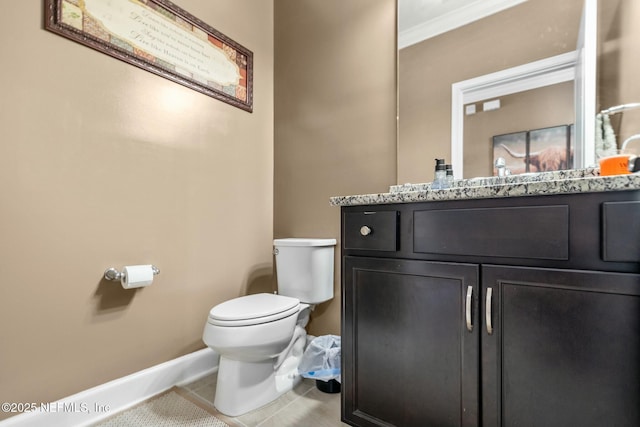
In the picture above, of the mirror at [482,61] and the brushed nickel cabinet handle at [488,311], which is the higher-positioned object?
the mirror at [482,61]

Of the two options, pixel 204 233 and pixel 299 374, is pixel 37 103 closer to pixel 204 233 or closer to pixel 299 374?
pixel 204 233

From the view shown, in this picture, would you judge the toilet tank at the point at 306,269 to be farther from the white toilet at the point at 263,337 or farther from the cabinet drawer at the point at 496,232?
the cabinet drawer at the point at 496,232

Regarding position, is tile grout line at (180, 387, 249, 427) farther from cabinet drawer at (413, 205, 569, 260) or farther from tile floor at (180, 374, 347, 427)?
cabinet drawer at (413, 205, 569, 260)

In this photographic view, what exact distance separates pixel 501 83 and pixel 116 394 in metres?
2.23

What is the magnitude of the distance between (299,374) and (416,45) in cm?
185

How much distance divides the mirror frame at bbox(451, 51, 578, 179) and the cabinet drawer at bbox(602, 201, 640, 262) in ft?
2.64

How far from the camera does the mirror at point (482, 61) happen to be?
120cm

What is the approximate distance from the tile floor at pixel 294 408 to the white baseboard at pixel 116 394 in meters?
0.08

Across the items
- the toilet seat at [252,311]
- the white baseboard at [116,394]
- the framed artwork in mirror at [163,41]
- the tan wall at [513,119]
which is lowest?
the white baseboard at [116,394]

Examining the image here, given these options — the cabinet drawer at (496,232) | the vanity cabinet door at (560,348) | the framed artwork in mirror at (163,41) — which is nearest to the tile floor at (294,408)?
the vanity cabinet door at (560,348)

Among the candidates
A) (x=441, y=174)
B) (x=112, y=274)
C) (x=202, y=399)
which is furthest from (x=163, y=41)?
(x=202, y=399)

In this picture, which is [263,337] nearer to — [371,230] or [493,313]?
[371,230]

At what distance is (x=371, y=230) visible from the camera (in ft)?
3.57

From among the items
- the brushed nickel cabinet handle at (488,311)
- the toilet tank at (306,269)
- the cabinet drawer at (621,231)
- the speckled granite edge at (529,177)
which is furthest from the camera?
the toilet tank at (306,269)
